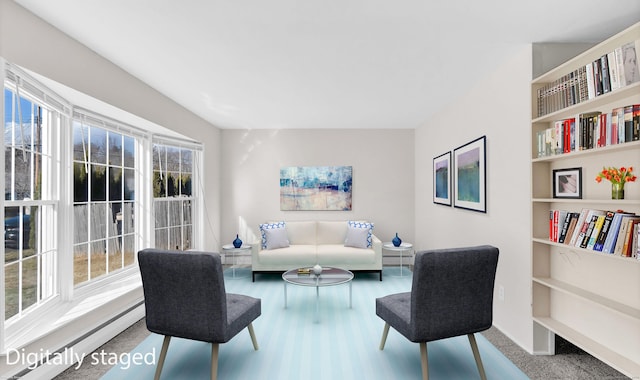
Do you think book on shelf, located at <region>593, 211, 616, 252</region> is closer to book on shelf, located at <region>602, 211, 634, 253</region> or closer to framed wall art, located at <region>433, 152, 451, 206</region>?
book on shelf, located at <region>602, 211, 634, 253</region>

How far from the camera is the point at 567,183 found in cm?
221

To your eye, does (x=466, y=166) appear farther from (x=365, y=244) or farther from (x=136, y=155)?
(x=136, y=155)

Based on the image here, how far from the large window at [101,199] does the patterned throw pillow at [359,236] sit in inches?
115

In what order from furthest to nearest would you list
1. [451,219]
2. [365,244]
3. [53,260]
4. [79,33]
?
[365,244] → [451,219] → [53,260] → [79,33]

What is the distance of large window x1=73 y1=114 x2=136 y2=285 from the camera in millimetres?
2777

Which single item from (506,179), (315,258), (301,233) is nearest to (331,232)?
(301,233)

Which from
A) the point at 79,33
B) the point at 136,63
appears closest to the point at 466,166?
the point at 136,63

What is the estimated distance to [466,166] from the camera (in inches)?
136

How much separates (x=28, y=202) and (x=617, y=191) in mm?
3824

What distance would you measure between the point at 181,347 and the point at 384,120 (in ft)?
12.9

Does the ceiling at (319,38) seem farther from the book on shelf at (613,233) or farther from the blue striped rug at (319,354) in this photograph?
the blue striped rug at (319,354)

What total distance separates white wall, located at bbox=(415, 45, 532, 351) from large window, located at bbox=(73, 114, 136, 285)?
3.70 metres

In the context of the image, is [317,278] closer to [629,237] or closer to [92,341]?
[92,341]

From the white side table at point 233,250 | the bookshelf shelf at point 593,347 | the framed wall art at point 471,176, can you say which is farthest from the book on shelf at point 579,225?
the white side table at point 233,250
